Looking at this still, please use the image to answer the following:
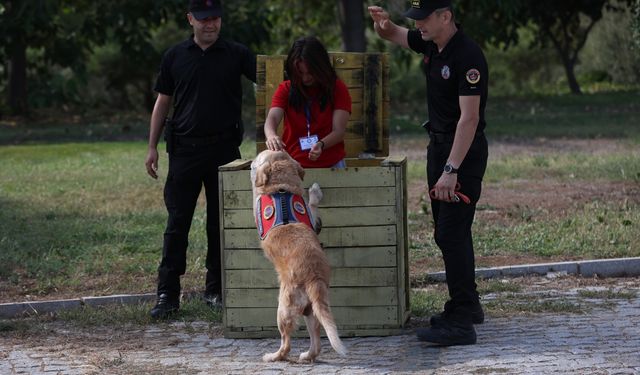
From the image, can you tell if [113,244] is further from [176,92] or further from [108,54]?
[108,54]

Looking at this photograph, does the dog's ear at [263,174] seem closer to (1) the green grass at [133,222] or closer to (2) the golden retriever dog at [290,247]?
(2) the golden retriever dog at [290,247]

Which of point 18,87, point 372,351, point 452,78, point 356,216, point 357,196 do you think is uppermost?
point 18,87

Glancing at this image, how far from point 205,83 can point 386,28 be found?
4.22ft

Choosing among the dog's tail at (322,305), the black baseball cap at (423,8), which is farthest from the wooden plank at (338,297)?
the black baseball cap at (423,8)

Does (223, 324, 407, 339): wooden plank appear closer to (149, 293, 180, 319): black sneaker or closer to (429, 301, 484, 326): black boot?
(429, 301, 484, 326): black boot

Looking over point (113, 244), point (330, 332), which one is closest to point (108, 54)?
point (113, 244)

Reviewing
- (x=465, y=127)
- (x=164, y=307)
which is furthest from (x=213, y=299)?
(x=465, y=127)

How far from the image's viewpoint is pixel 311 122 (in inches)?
276

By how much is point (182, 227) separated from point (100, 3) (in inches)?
776

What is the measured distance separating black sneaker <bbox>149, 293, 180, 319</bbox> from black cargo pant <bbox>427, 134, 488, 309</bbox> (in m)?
2.00

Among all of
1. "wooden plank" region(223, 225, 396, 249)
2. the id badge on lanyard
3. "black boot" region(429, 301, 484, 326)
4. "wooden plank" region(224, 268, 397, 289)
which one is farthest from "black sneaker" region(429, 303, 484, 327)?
the id badge on lanyard

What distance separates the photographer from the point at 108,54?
30.8m

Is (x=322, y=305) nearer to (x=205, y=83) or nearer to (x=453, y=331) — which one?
(x=453, y=331)

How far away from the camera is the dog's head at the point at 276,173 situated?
6.43 metres
